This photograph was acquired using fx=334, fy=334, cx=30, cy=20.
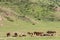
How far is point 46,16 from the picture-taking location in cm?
6688

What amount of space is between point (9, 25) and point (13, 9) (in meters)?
12.8

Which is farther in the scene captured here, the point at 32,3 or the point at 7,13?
the point at 32,3

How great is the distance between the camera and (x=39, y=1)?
75.5 m

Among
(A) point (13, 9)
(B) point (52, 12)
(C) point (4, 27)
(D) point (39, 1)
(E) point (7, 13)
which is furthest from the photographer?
(D) point (39, 1)

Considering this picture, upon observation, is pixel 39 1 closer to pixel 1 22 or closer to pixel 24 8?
pixel 24 8

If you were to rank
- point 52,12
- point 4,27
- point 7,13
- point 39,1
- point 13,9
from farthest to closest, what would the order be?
A: point 39,1
point 52,12
point 13,9
point 7,13
point 4,27

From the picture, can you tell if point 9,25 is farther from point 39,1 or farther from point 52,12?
point 39,1

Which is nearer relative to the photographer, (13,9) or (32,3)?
(13,9)

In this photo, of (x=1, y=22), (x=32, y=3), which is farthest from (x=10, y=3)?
(x=1, y=22)

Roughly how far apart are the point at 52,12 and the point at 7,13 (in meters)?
12.5

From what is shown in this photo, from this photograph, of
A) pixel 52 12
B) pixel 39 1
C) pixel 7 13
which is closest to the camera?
pixel 7 13

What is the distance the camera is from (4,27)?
51688 mm

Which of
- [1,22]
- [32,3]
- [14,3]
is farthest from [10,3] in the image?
[1,22]

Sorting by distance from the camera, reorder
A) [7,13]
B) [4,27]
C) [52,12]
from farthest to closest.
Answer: [52,12]
[7,13]
[4,27]
